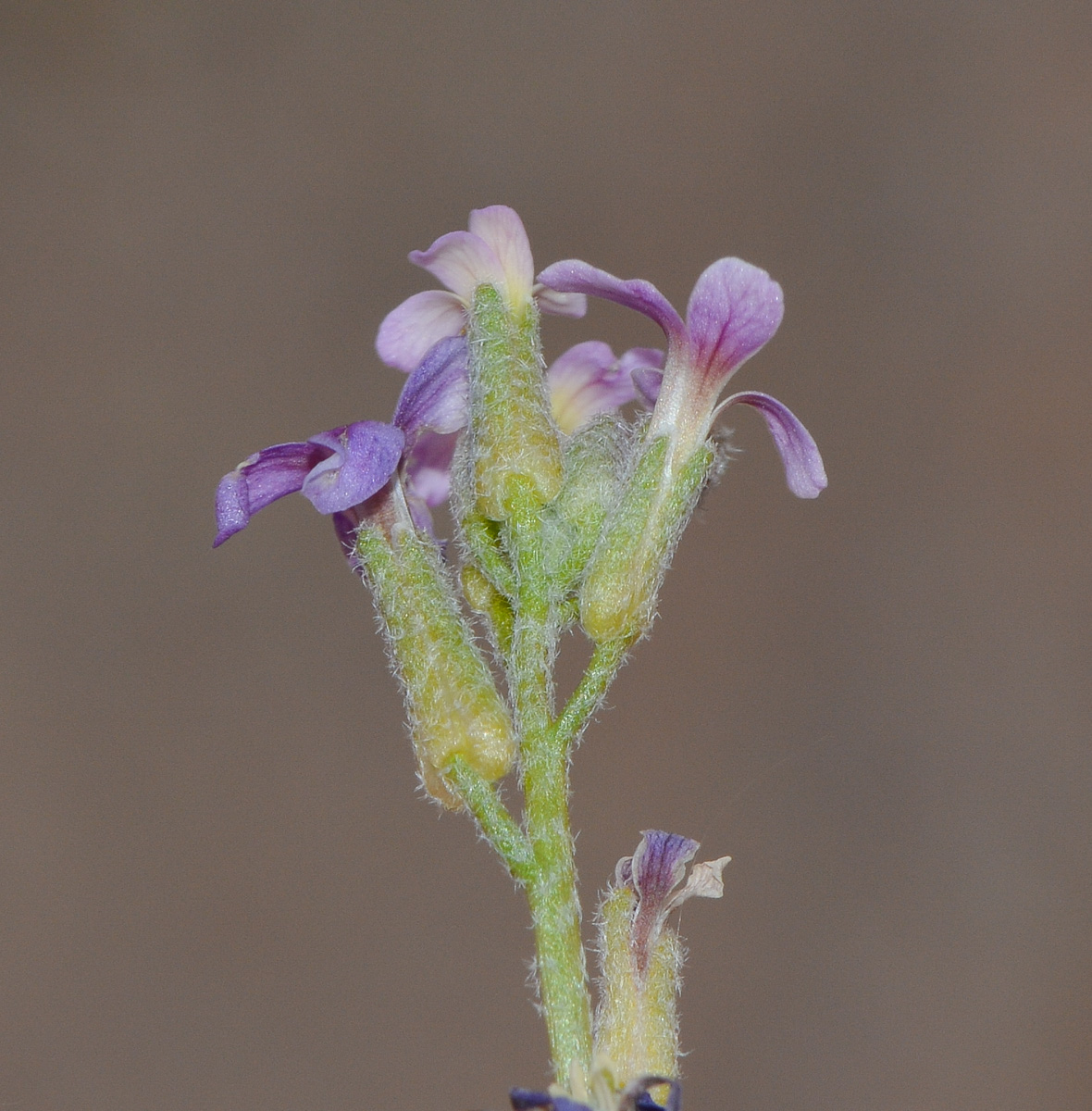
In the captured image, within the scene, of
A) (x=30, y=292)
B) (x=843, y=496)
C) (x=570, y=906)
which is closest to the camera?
(x=570, y=906)

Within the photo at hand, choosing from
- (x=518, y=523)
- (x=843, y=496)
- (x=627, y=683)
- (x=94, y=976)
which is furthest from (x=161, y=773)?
(x=518, y=523)

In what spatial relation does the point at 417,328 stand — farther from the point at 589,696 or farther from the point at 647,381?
the point at 589,696

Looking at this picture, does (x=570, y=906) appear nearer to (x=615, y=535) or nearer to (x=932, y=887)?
(x=615, y=535)

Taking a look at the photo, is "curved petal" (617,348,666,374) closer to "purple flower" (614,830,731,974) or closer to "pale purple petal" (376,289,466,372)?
"pale purple petal" (376,289,466,372)

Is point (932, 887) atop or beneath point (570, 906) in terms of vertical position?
atop

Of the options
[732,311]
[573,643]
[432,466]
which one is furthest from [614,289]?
[573,643]
